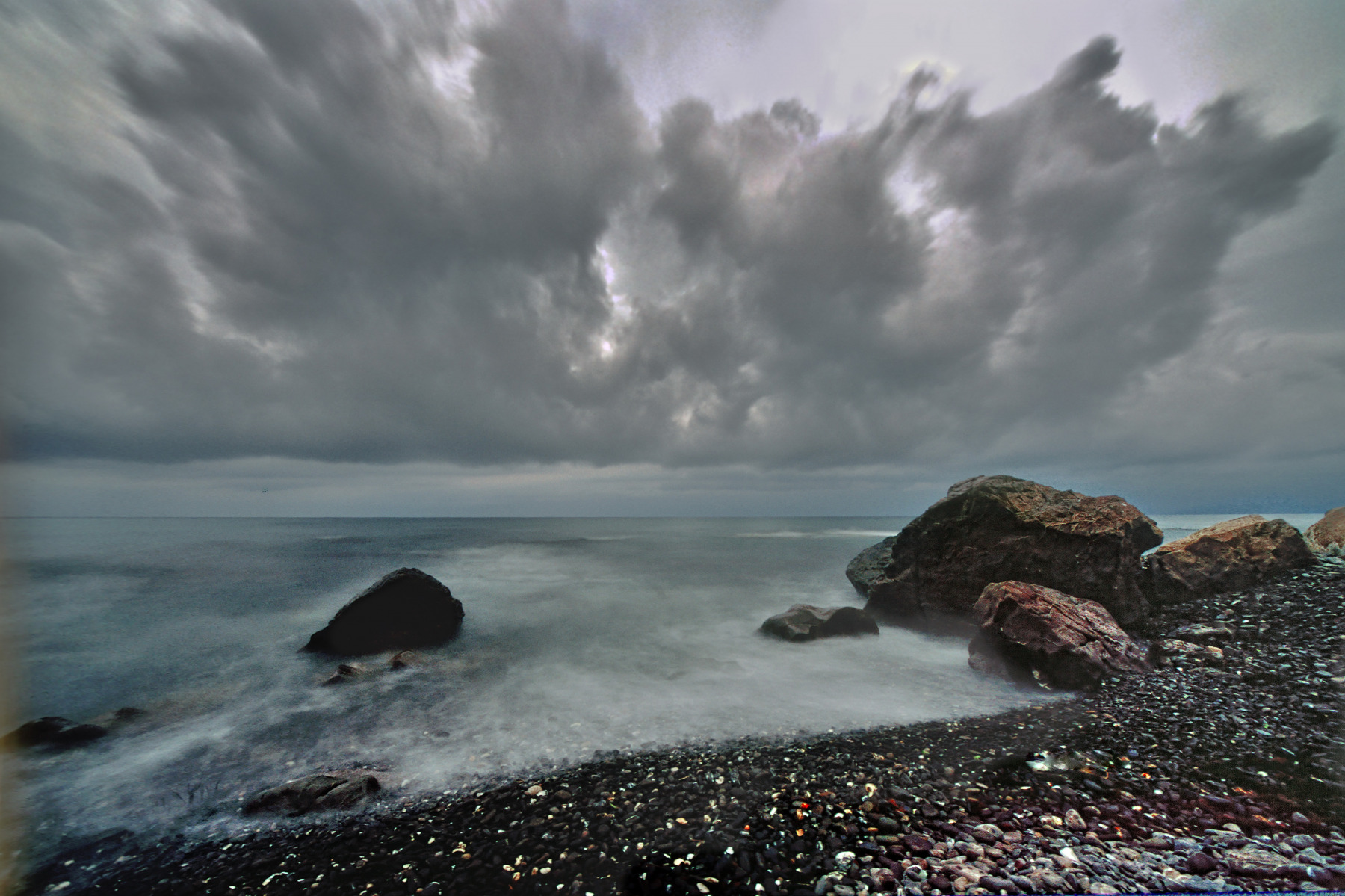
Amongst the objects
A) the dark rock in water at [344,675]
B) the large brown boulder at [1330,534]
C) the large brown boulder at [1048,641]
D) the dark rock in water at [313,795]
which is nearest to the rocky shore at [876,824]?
the dark rock in water at [313,795]

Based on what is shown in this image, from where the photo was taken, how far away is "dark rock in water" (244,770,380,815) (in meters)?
6.63

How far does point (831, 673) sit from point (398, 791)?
10.1 m

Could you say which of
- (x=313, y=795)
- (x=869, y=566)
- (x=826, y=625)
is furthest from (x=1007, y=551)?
(x=313, y=795)

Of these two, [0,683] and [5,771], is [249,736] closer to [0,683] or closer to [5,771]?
[5,771]

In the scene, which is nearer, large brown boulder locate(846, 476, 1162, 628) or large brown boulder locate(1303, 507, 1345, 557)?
large brown boulder locate(846, 476, 1162, 628)

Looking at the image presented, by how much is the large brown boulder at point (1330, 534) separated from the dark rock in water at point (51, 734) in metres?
39.1

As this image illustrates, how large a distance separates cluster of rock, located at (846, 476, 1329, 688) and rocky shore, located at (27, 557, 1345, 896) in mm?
2004

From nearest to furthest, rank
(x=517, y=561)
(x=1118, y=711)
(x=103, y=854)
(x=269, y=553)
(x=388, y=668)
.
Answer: (x=103, y=854) → (x=1118, y=711) → (x=388, y=668) → (x=517, y=561) → (x=269, y=553)

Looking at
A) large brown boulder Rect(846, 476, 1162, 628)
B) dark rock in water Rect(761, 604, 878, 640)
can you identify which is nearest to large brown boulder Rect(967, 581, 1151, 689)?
large brown boulder Rect(846, 476, 1162, 628)

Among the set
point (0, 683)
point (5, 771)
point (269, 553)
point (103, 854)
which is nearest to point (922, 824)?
point (103, 854)

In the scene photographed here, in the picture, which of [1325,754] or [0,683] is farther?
[0,683]

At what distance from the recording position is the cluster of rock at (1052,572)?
10461 mm

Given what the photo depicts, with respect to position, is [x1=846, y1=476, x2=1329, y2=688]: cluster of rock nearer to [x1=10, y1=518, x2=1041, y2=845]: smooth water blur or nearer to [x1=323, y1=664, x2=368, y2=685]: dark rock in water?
[x1=10, y1=518, x2=1041, y2=845]: smooth water blur

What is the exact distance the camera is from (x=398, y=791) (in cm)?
712
